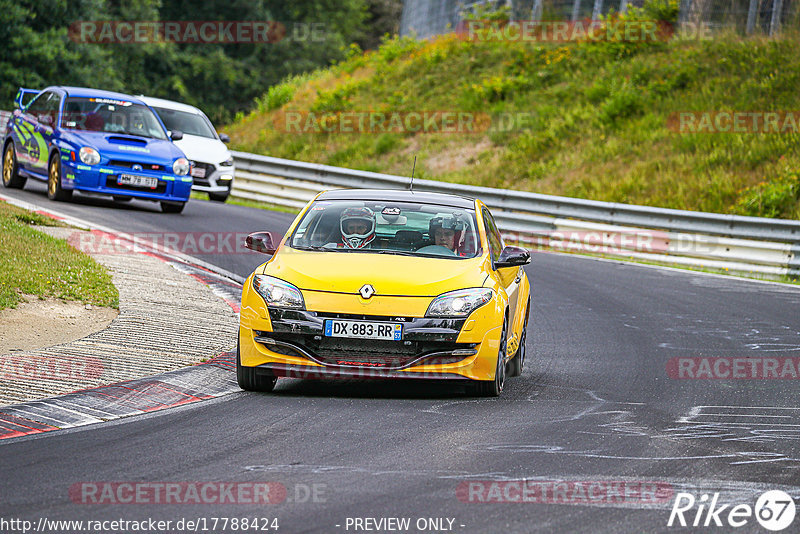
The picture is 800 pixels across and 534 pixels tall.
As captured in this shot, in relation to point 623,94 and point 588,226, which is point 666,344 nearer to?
point 588,226

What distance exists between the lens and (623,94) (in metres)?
30.1

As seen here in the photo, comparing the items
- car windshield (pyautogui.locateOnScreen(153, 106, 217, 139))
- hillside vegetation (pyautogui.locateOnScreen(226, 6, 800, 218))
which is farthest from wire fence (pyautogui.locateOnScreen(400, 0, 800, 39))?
car windshield (pyautogui.locateOnScreen(153, 106, 217, 139))

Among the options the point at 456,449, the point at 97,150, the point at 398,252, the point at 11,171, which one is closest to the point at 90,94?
the point at 97,150

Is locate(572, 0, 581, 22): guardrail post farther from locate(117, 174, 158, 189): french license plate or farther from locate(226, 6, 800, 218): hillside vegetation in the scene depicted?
locate(117, 174, 158, 189): french license plate

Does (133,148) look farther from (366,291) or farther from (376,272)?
(366,291)

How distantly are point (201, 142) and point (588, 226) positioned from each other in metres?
7.97

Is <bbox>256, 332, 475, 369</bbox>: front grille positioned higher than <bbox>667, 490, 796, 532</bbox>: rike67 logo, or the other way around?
<bbox>256, 332, 475, 369</bbox>: front grille

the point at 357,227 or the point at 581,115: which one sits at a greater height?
the point at 581,115

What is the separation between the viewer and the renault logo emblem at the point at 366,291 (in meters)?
8.22

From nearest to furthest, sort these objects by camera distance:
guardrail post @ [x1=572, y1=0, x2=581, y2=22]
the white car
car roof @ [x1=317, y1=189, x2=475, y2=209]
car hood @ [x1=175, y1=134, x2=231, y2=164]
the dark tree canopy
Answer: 1. car roof @ [x1=317, y1=189, x2=475, y2=209]
2. car hood @ [x1=175, y1=134, x2=231, y2=164]
3. the white car
4. guardrail post @ [x1=572, y1=0, x2=581, y2=22]
5. the dark tree canopy

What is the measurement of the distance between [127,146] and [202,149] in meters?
4.25

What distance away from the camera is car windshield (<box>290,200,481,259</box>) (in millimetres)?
9141

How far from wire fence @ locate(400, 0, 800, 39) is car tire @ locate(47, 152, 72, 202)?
18937 millimetres

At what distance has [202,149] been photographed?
2398cm
